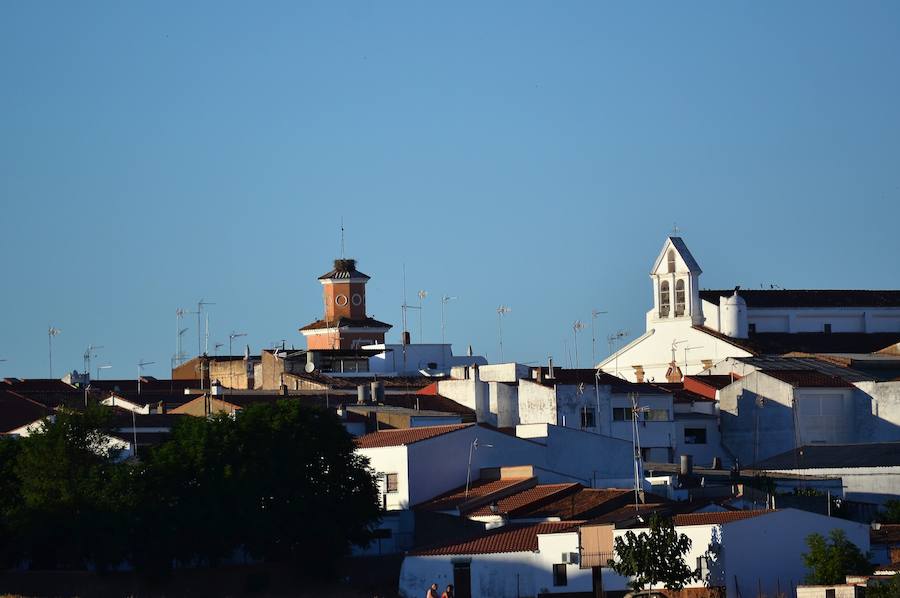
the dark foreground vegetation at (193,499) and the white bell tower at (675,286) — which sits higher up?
the white bell tower at (675,286)

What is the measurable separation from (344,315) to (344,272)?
245cm

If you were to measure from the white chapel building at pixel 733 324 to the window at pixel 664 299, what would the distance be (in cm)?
5

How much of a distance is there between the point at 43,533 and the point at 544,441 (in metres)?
17.7

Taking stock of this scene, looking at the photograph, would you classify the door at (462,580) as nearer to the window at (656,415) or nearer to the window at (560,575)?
the window at (560,575)

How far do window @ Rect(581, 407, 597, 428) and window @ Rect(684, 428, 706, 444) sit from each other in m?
5.24

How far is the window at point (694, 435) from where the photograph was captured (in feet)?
267

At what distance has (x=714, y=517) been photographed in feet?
172

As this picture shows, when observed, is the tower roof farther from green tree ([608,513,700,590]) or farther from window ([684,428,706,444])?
green tree ([608,513,700,590])

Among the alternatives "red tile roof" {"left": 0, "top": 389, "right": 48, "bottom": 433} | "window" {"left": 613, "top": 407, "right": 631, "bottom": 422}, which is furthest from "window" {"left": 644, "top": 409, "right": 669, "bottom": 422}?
A: "red tile roof" {"left": 0, "top": 389, "right": 48, "bottom": 433}

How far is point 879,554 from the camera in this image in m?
56.0

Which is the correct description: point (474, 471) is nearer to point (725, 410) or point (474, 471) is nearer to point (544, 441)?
point (544, 441)

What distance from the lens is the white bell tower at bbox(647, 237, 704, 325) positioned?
3856 inches

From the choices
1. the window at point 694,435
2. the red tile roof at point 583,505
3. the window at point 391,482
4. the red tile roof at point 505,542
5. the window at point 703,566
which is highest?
the window at point 694,435

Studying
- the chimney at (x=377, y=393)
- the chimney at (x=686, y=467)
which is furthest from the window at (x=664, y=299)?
the chimney at (x=686, y=467)
